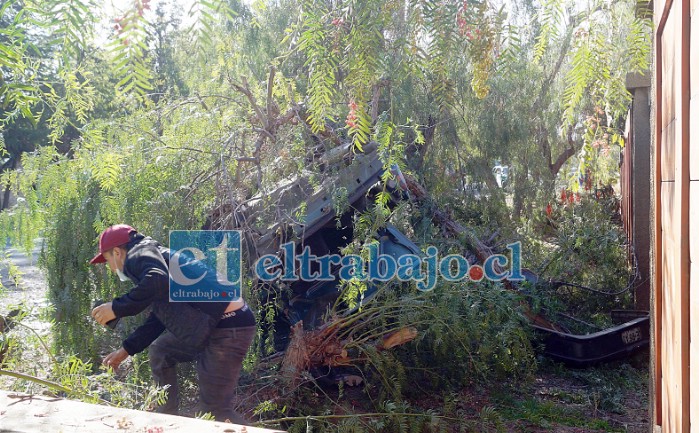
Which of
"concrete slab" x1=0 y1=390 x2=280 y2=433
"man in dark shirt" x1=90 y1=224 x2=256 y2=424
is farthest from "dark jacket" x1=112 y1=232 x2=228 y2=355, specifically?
"concrete slab" x1=0 y1=390 x2=280 y2=433

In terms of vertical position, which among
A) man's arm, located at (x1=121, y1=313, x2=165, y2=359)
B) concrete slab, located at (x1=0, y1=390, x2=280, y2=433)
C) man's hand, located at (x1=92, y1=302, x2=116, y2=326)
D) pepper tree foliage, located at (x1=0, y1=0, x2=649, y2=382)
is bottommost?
man's arm, located at (x1=121, y1=313, x2=165, y2=359)

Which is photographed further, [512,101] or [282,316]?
[512,101]

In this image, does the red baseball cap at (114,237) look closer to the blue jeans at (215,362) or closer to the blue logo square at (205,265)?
the blue logo square at (205,265)

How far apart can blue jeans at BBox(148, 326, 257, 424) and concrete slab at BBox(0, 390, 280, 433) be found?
86.3 inches

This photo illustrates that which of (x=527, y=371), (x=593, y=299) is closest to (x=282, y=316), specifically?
(x=527, y=371)

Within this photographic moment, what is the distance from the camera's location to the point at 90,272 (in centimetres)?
566

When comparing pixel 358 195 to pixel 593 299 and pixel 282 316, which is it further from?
pixel 593 299

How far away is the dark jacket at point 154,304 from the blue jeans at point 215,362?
0.10 meters

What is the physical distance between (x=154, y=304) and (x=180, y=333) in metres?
0.27

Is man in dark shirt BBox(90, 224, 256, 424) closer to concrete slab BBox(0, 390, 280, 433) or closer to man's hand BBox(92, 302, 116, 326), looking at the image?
man's hand BBox(92, 302, 116, 326)

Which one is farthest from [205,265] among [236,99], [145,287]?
[236,99]

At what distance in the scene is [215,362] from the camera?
489cm

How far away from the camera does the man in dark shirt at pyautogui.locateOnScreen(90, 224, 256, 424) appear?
4.80 metres

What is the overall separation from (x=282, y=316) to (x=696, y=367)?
5.00 metres
